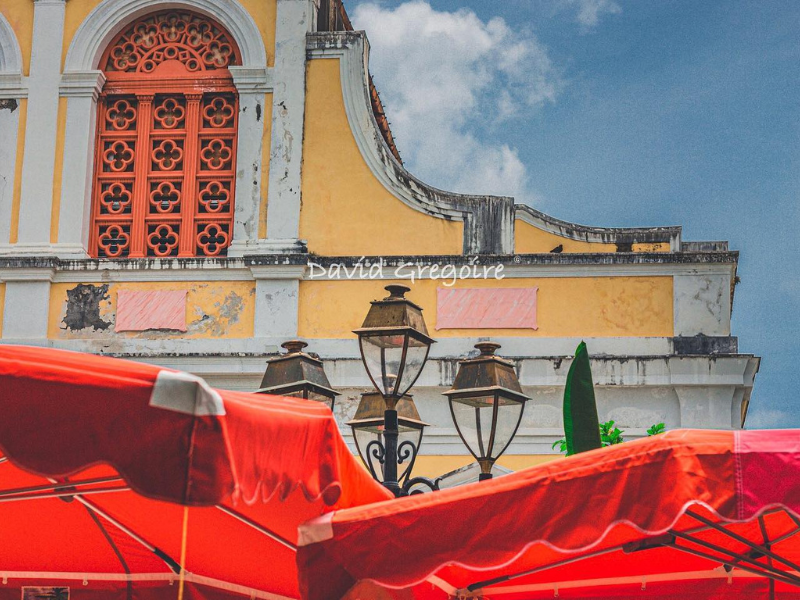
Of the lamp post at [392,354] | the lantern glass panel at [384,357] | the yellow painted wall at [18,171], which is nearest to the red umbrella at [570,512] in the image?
the lamp post at [392,354]

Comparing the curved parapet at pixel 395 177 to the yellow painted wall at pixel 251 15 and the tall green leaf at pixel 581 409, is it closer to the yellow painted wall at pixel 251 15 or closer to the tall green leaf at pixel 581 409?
the yellow painted wall at pixel 251 15

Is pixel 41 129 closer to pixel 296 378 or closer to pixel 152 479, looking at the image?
pixel 296 378

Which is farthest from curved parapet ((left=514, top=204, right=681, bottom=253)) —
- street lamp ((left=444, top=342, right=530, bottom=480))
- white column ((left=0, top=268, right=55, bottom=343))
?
street lamp ((left=444, top=342, right=530, bottom=480))

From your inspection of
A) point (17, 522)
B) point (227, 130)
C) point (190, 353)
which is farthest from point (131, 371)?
point (227, 130)

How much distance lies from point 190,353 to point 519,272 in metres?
3.11

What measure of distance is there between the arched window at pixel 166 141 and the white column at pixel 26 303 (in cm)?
68

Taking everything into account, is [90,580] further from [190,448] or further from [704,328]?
[704,328]

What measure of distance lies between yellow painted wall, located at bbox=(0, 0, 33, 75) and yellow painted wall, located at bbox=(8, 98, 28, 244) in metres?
0.61

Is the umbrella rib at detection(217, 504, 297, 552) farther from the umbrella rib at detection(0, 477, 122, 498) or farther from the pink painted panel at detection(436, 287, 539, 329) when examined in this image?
the pink painted panel at detection(436, 287, 539, 329)

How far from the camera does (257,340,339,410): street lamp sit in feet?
23.6

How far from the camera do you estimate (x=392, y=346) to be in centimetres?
671

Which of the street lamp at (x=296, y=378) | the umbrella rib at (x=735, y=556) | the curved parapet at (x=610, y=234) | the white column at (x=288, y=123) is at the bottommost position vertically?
the umbrella rib at (x=735, y=556)

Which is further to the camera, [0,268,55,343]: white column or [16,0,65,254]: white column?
[16,0,65,254]: white column

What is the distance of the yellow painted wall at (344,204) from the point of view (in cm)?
1198
